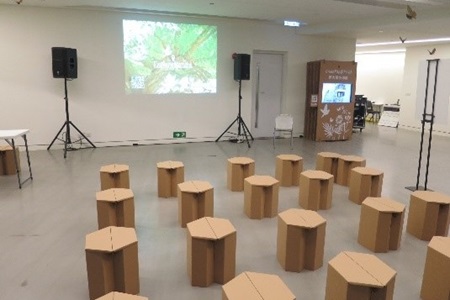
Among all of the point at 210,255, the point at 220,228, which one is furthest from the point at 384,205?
the point at 210,255

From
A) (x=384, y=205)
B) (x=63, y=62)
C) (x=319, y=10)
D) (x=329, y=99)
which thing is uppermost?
(x=319, y=10)

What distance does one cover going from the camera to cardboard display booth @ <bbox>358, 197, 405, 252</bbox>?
311cm

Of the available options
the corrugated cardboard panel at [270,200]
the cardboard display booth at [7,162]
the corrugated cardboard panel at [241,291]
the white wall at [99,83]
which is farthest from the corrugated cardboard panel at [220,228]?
the white wall at [99,83]

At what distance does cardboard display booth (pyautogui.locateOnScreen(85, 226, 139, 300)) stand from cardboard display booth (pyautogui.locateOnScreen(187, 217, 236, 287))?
40 centimetres

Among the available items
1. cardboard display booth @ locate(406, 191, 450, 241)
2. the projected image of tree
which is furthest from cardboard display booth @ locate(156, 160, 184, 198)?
the projected image of tree

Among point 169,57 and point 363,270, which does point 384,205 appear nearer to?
point 363,270

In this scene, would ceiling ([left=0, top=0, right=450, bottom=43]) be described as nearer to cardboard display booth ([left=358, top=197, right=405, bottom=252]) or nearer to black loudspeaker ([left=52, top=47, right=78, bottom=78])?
black loudspeaker ([left=52, top=47, right=78, bottom=78])

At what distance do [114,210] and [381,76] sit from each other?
42.0 ft

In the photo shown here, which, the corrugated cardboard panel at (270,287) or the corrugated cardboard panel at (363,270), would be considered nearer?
the corrugated cardboard panel at (270,287)

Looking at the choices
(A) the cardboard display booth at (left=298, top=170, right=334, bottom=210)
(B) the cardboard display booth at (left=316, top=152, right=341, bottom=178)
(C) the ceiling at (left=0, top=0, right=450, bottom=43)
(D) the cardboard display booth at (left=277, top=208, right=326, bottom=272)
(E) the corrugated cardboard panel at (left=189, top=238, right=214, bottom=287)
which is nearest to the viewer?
(E) the corrugated cardboard panel at (left=189, top=238, right=214, bottom=287)

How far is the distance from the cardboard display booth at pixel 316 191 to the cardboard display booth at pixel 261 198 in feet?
1.42

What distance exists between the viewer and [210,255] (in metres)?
2.55

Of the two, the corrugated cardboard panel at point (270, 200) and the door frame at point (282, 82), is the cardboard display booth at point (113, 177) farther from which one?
the door frame at point (282, 82)

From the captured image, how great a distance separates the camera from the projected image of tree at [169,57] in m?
7.52
